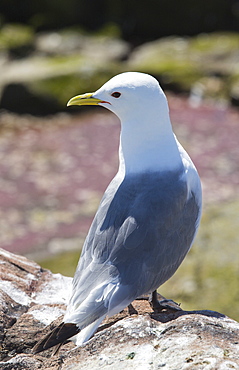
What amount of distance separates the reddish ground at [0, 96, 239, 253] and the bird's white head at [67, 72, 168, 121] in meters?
3.44

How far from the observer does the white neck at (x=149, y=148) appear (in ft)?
8.78

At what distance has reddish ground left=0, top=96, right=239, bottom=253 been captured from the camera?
20.9ft

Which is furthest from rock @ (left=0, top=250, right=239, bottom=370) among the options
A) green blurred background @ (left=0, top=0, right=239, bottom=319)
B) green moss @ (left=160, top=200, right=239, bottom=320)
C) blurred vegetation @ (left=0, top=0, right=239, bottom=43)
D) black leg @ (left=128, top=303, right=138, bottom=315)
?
blurred vegetation @ (left=0, top=0, right=239, bottom=43)

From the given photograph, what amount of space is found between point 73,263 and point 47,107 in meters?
4.48

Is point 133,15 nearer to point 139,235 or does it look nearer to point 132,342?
point 139,235

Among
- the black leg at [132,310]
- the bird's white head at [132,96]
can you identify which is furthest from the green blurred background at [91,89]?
the bird's white head at [132,96]

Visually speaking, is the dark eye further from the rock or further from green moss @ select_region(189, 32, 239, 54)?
green moss @ select_region(189, 32, 239, 54)

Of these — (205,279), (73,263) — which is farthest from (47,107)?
(205,279)

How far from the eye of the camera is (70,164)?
7598 millimetres

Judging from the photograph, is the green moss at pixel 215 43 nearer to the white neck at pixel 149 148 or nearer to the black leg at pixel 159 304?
the white neck at pixel 149 148

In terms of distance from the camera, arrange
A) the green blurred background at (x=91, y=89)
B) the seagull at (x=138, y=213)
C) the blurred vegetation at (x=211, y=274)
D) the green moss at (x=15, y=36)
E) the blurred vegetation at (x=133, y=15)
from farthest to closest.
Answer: the blurred vegetation at (x=133, y=15), the green moss at (x=15, y=36), the green blurred background at (x=91, y=89), the blurred vegetation at (x=211, y=274), the seagull at (x=138, y=213)

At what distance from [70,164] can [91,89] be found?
1.84 meters

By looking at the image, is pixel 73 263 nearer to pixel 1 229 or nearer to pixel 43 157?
pixel 1 229

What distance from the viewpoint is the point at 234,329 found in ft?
7.60
